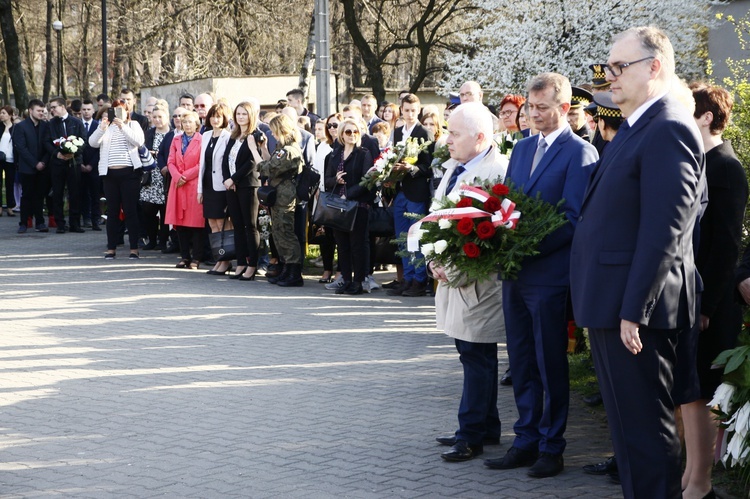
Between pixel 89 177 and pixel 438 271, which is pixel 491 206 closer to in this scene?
pixel 438 271

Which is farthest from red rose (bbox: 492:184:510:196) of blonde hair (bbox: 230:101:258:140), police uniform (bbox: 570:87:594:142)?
blonde hair (bbox: 230:101:258:140)

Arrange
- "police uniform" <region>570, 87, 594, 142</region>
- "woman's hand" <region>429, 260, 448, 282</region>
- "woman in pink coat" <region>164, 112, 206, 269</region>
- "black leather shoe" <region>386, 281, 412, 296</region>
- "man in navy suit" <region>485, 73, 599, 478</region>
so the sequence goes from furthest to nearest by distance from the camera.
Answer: "woman in pink coat" <region>164, 112, 206, 269</region> → "black leather shoe" <region>386, 281, 412, 296</region> → "police uniform" <region>570, 87, 594, 142</region> → "woman's hand" <region>429, 260, 448, 282</region> → "man in navy suit" <region>485, 73, 599, 478</region>

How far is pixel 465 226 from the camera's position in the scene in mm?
5480

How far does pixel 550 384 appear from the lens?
568cm

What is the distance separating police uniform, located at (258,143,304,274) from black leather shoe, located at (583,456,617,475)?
7116 mm

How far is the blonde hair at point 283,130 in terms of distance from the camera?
12203 mm

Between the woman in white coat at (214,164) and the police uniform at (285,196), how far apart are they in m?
0.90

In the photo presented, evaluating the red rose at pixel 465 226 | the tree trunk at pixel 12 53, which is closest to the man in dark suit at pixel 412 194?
the red rose at pixel 465 226

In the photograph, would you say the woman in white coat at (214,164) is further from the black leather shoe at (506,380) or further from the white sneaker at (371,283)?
the black leather shoe at (506,380)

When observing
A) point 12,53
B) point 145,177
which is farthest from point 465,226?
point 12,53

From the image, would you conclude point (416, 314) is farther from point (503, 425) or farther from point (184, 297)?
point (503, 425)

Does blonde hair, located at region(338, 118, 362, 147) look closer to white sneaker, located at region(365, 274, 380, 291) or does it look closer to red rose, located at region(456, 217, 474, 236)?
white sneaker, located at region(365, 274, 380, 291)

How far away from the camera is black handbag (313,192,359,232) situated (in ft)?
38.4

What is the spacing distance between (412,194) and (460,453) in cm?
592
